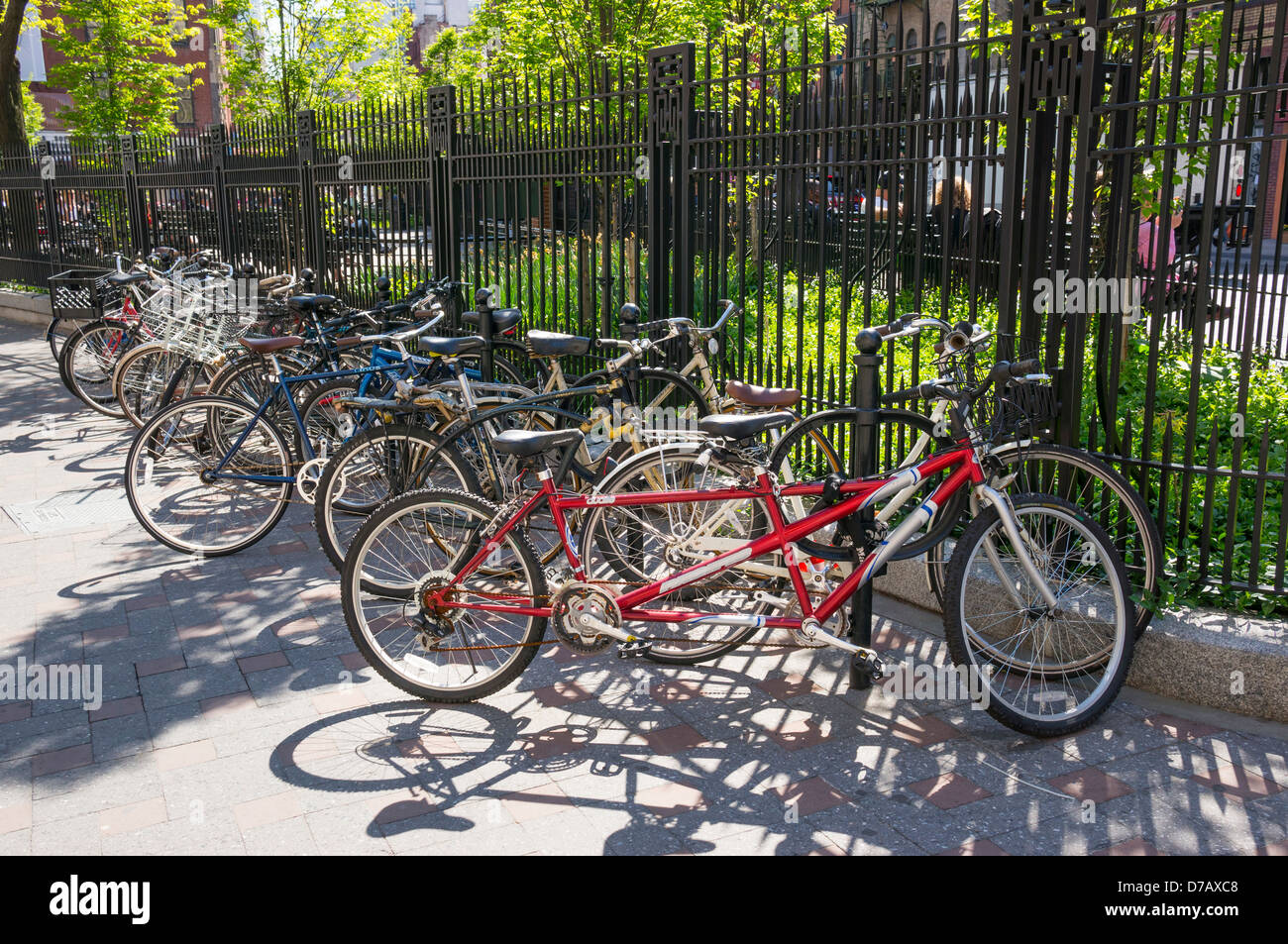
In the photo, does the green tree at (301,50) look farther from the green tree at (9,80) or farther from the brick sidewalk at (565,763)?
the brick sidewalk at (565,763)

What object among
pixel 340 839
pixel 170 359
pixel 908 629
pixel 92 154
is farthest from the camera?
pixel 92 154

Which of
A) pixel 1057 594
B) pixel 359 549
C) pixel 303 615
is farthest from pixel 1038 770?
pixel 303 615

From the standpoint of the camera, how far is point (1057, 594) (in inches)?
170

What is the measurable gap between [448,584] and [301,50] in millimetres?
20752

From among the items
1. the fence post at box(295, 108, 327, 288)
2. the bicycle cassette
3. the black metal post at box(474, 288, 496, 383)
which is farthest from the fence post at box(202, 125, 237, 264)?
the bicycle cassette

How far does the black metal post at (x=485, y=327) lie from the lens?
679 centimetres

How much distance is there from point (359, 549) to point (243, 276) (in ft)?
20.0

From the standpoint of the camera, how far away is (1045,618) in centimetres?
427

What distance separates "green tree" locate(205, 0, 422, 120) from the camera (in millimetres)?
22125

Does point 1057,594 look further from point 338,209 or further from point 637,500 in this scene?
point 338,209

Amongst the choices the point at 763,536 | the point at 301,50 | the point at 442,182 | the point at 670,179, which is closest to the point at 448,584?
the point at 763,536

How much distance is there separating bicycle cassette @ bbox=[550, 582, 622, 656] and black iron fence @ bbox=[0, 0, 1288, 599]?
78.2 inches

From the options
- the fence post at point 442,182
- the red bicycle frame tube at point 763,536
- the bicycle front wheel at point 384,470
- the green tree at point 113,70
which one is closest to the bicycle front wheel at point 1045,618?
the red bicycle frame tube at point 763,536

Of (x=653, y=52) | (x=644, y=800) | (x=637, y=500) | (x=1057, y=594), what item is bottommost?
(x=644, y=800)
